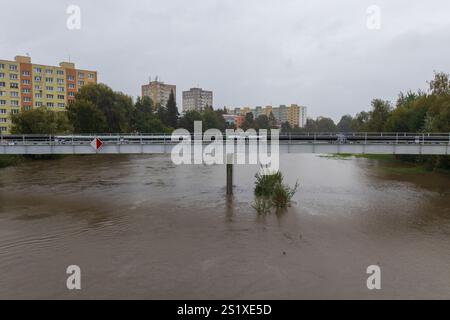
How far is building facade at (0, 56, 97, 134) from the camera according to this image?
72250mm

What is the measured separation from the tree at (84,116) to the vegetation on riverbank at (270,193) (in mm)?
51417

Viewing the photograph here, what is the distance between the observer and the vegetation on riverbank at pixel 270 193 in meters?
21.5

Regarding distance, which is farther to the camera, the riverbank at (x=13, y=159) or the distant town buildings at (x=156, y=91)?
the distant town buildings at (x=156, y=91)

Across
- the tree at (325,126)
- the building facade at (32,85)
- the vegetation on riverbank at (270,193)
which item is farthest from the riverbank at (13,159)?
the tree at (325,126)

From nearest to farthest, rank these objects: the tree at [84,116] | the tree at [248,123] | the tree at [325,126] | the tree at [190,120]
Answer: the tree at [84,116], the tree at [190,120], the tree at [248,123], the tree at [325,126]

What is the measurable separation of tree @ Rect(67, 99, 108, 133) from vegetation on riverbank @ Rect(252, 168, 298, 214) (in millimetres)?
51417

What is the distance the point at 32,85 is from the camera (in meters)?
76.1

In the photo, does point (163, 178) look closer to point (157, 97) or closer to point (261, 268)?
point (261, 268)

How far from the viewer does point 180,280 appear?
12.0m

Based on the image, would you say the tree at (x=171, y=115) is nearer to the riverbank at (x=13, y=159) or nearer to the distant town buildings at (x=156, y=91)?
the riverbank at (x=13, y=159)

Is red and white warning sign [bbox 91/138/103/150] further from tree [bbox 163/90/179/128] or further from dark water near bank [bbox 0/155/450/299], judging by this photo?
tree [bbox 163/90/179/128]

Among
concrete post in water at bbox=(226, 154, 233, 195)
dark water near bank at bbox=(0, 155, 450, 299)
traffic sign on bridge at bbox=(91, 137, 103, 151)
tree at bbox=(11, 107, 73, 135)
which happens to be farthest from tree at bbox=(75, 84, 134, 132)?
concrete post in water at bbox=(226, 154, 233, 195)
